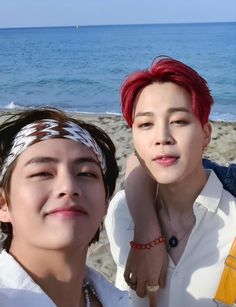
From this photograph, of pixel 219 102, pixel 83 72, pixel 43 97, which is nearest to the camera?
pixel 219 102

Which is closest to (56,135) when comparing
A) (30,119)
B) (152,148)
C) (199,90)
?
(30,119)

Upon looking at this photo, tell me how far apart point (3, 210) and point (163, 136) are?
28.9 inches

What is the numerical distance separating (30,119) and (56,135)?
0.63ft

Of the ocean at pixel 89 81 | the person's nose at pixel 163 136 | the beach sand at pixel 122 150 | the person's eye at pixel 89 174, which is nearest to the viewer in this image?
the person's eye at pixel 89 174

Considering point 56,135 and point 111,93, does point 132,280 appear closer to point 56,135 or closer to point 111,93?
point 56,135

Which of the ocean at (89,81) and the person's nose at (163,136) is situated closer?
the person's nose at (163,136)

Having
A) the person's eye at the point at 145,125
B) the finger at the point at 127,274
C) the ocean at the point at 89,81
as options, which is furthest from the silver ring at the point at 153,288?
the ocean at the point at 89,81

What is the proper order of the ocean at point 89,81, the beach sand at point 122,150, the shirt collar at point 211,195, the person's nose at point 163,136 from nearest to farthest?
the person's nose at point 163,136, the shirt collar at point 211,195, the beach sand at point 122,150, the ocean at point 89,81

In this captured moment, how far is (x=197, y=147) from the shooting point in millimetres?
2129

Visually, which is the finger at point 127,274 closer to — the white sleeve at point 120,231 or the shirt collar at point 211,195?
the white sleeve at point 120,231

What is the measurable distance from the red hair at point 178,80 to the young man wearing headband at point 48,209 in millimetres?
460

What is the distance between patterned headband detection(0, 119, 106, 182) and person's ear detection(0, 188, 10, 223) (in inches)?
2.4

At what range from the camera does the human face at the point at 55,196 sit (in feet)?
5.14

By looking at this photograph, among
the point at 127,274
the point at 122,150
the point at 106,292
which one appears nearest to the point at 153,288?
the point at 127,274
